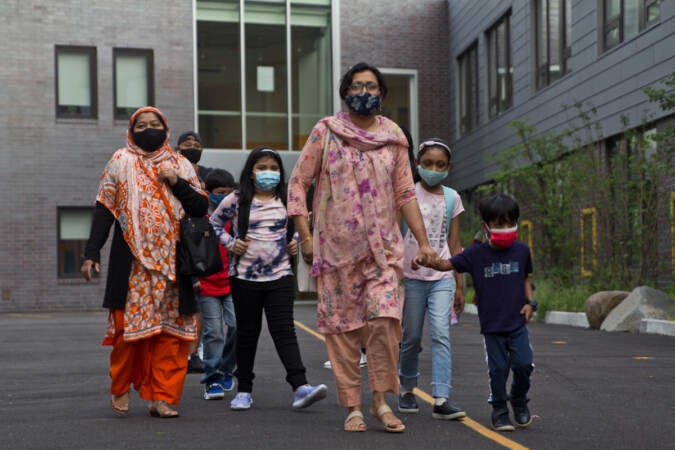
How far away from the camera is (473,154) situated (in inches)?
1103

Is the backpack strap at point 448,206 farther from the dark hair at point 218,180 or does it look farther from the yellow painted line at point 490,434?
the dark hair at point 218,180

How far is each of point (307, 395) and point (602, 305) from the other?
9030mm

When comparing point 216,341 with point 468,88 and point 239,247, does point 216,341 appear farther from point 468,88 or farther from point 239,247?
point 468,88

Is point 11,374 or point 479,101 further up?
point 479,101

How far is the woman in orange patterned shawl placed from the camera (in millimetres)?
7066

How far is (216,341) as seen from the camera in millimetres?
8203

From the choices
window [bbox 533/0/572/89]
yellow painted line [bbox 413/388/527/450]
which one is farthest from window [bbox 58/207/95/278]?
yellow painted line [bbox 413/388/527/450]

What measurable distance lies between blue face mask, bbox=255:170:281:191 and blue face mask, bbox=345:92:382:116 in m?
1.15

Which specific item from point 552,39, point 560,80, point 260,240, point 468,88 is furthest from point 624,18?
point 260,240

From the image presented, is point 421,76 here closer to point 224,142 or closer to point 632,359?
point 224,142

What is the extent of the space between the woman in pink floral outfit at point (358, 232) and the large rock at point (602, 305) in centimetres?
938

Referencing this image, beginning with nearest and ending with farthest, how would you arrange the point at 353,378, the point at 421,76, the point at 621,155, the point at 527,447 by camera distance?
the point at 527,447 → the point at 353,378 → the point at 621,155 → the point at 421,76

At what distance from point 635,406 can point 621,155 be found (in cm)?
1040

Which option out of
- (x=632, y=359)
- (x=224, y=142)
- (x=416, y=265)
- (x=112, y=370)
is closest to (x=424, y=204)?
(x=416, y=265)
